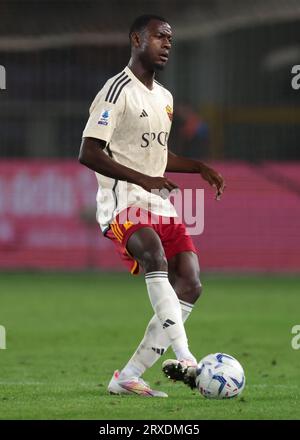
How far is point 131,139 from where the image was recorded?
8.71 m

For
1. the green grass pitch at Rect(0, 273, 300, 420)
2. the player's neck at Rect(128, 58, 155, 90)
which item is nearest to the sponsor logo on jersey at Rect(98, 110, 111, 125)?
the player's neck at Rect(128, 58, 155, 90)

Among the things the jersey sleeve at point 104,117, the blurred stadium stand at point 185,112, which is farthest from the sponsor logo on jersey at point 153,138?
the blurred stadium stand at point 185,112

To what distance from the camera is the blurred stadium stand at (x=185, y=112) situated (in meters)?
23.8

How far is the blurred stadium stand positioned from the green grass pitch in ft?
3.55

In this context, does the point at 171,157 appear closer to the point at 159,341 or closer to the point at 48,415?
the point at 159,341

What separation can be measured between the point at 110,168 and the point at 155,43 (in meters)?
1.00

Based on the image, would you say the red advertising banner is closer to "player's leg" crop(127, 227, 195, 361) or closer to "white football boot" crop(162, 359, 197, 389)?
"player's leg" crop(127, 227, 195, 361)

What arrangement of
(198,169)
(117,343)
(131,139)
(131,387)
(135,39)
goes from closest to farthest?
1. (131,387)
2. (131,139)
3. (135,39)
4. (198,169)
5. (117,343)

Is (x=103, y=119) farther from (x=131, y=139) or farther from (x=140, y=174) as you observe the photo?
(x=140, y=174)

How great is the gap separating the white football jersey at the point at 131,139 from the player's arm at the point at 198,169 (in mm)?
305

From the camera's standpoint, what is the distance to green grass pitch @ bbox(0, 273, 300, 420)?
7.94 m

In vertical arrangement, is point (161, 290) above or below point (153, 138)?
below

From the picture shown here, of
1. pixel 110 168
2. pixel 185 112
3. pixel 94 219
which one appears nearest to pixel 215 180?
pixel 110 168
